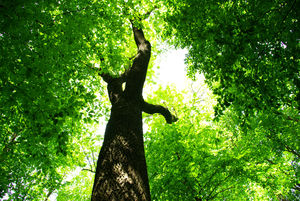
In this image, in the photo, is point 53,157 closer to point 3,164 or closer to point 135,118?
point 3,164

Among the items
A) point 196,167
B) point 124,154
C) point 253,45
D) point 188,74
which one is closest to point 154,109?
point 188,74

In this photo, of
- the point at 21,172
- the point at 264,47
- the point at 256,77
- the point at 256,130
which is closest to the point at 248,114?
the point at 256,77

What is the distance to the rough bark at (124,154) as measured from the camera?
291 centimetres

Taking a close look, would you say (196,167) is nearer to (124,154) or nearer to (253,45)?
(124,154)

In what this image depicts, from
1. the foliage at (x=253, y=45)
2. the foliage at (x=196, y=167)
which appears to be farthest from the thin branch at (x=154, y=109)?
the foliage at (x=253, y=45)

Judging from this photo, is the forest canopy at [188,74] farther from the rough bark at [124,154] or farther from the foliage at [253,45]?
the rough bark at [124,154]

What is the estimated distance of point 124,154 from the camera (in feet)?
11.2

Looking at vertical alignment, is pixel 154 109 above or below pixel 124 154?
above

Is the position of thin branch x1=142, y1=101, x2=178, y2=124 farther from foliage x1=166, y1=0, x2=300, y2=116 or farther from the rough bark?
foliage x1=166, y1=0, x2=300, y2=116

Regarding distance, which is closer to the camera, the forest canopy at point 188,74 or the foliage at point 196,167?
the forest canopy at point 188,74

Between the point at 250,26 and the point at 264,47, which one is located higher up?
the point at 250,26

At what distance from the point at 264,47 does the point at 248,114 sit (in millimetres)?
1621

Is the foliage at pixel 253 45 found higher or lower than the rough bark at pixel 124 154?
higher

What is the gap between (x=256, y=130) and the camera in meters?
12.2
